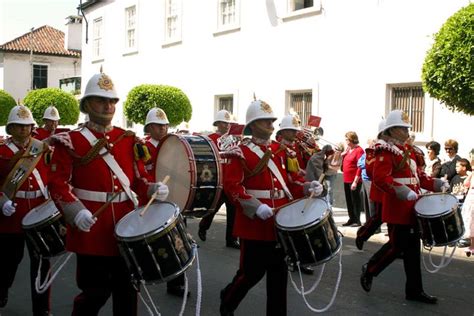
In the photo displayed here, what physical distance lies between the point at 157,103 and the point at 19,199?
13769 mm

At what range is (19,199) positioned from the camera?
6254 millimetres

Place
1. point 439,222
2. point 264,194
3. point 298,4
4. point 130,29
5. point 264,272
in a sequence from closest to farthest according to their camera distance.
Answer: point 264,272 → point 264,194 → point 439,222 → point 298,4 → point 130,29

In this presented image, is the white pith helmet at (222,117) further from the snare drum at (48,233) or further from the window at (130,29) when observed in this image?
the window at (130,29)

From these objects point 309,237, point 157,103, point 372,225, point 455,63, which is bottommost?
point 372,225

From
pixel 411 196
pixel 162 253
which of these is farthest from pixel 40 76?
pixel 162 253

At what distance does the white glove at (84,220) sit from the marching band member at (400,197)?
3.43m

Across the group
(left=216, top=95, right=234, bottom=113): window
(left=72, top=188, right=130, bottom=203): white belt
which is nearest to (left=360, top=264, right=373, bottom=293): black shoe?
(left=72, top=188, right=130, bottom=203): white belt

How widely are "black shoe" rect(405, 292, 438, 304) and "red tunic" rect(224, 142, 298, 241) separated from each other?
6.97 feet

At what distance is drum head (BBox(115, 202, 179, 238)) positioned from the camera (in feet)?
14.3

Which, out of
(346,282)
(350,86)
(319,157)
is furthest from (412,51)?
(346,282)

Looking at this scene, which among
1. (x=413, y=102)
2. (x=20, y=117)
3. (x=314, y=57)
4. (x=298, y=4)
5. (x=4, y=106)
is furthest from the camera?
(x=4, y=106)

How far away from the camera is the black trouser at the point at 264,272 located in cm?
538

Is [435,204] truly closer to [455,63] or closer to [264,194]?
[264,194]

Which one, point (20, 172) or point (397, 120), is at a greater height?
point (397, 120)
